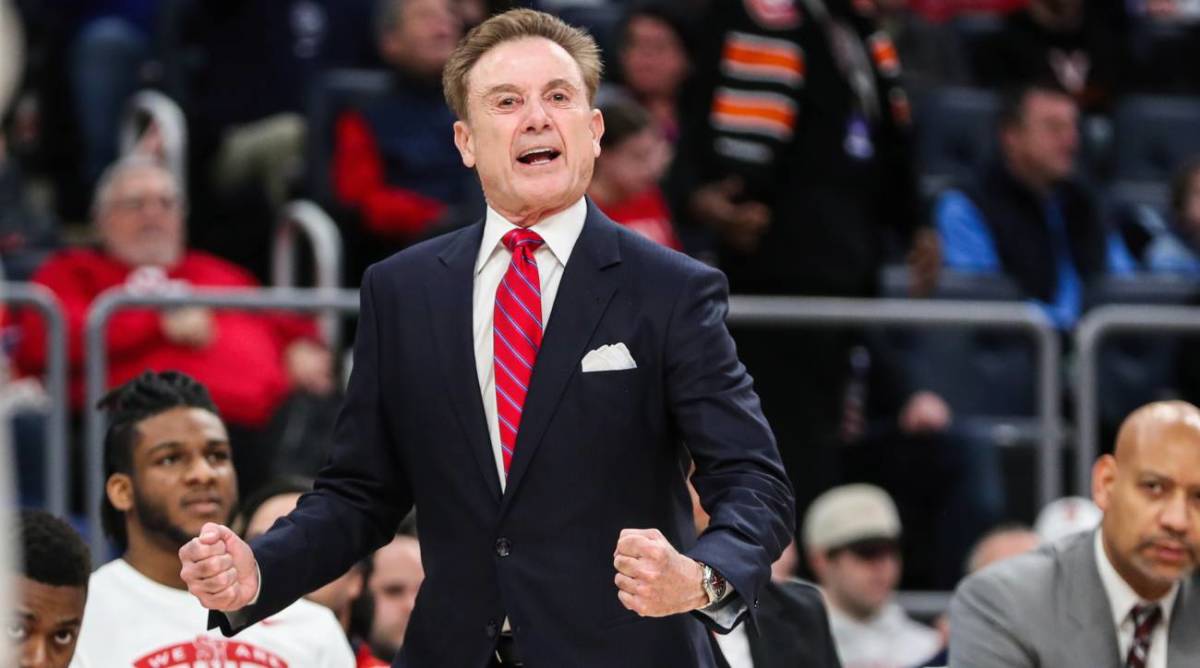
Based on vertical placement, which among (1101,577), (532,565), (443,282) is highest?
(443,282)

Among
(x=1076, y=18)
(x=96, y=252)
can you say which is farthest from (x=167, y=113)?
(x=1076, y=18)

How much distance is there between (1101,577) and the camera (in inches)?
203

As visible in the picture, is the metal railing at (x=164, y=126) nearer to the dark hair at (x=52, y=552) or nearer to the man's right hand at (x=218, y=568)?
the dark hair at (x=52, y=552)

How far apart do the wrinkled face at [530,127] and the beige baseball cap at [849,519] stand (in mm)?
4165

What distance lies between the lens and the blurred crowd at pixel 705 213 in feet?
25.4

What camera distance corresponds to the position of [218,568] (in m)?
3.55

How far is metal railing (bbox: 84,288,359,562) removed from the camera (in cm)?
687

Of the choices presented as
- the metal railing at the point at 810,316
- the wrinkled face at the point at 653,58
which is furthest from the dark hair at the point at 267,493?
the wrinkled face at the point at 653,58

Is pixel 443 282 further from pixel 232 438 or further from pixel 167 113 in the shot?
pixel 167 113

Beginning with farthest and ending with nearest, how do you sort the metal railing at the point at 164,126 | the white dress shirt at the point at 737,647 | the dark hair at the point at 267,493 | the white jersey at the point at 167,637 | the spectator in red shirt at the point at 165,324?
the metal railing at the point at 164,126 < the spectator in red shirt at the point at 165,324 < the white dress shirt at the point at 737,647 < the dark hair at the point at 267,493 < the white jersey at the point at 167,637

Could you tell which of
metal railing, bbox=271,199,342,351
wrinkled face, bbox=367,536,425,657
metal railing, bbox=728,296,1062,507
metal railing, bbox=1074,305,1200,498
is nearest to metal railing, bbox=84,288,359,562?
metal railing, bbox=271,199,342,351

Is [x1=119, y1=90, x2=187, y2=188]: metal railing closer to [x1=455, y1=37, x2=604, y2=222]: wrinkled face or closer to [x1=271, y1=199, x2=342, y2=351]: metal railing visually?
[x1=271, y1=199, x2=342, y2=351]: metal railing

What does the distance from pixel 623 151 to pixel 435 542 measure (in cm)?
418

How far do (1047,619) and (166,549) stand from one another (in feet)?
6.63
